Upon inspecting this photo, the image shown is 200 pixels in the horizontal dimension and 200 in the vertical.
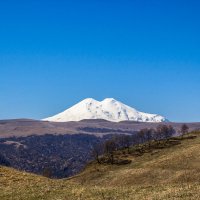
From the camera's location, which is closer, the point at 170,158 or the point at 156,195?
the point at 156,195

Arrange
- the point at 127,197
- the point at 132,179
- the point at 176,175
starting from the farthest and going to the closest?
the point at 132,179 → the point at 176,175 → the point at 127,197

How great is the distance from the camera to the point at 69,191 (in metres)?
40.2

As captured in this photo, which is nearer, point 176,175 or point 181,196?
point 181,196

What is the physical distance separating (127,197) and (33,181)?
64.0ft

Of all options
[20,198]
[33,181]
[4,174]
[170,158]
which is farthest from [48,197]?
[170,158]

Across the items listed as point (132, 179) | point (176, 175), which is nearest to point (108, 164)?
point (132, 179)

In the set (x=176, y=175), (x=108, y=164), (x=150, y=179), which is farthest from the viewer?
(x=108, y=164)

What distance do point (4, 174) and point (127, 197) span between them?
24.9 meters

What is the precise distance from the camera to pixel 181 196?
101ft

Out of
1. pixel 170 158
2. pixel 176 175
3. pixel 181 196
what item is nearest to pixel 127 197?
pixel 181 196

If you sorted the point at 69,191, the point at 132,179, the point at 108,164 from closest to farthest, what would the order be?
1. the point at 69,191
2. the point at 132,179
3. the point at 108,164

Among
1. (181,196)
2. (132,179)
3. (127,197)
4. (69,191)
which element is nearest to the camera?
(181,196)

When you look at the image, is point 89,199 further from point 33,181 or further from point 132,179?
point 132,179

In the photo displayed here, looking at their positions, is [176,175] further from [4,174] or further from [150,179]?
[4,174]
